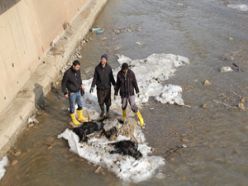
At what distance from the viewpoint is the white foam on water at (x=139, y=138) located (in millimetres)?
9172

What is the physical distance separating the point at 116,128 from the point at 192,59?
587 centimetres

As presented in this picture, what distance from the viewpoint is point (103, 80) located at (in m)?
10.2

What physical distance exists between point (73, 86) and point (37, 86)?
7.17ft

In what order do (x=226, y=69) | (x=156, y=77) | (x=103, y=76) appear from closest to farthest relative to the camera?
(x=103, y=76), (x=156, y=77), (x=226, y=69)

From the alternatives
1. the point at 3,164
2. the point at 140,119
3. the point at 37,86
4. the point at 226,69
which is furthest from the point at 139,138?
the point at 226,69

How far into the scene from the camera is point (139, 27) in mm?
18531

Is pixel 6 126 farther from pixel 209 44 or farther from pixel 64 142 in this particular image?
pixel 209 44

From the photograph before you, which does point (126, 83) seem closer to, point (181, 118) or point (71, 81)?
point (71, 81)

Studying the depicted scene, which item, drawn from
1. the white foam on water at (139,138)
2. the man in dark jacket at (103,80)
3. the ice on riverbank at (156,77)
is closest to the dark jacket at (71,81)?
the man in dark jacket at (103,80)

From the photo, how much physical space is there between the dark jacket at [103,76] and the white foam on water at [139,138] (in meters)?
0.92

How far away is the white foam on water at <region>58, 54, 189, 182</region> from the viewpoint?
9172mm

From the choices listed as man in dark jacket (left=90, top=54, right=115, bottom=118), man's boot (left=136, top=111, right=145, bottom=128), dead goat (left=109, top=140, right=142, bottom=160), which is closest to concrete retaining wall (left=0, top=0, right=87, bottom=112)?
man in dark jacket (left=90, top=54, right=115, bottom=118)

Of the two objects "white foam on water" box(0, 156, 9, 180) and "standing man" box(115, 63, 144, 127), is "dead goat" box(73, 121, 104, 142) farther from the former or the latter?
"white foam on water" box(0, 156, 9, 180)

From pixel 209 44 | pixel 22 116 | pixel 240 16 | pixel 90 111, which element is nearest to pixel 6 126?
pixel 22 116
